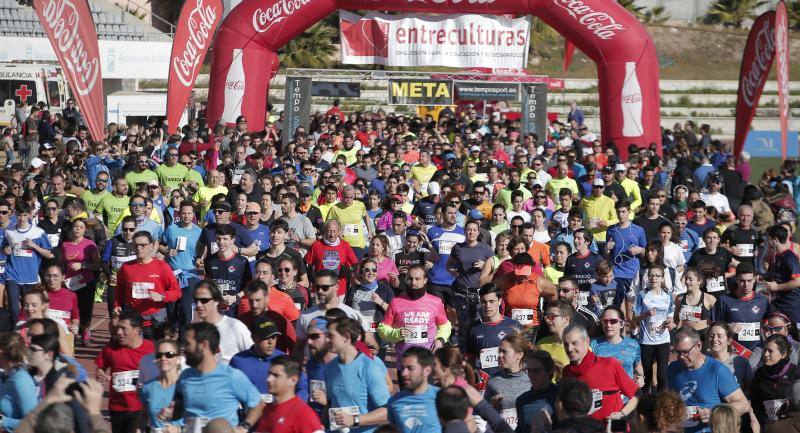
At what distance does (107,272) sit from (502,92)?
14385 mm

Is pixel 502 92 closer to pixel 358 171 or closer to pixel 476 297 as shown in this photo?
pixel 358 171

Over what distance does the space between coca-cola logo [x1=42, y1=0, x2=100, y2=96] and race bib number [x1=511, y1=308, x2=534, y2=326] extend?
9385 mm

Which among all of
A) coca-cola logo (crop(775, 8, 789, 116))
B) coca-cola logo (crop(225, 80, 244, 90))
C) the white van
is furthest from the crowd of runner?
the white van

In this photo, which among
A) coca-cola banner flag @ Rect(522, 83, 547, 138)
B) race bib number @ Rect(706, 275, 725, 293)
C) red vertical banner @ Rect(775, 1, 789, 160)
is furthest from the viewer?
coca-cola banner flag @ Rect(522, 83, 547, 138)

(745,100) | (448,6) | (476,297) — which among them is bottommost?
(476,297)

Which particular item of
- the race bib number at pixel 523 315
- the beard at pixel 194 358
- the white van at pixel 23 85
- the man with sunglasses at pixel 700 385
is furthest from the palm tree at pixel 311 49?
the beard at pixel 194 358

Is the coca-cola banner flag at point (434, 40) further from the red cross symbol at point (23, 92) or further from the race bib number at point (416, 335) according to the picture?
the race bib number at point (416, 335)

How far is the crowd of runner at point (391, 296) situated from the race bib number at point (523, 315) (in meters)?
0.02

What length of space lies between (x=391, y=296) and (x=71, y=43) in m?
8.75

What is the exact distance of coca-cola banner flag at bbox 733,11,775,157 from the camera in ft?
73.6

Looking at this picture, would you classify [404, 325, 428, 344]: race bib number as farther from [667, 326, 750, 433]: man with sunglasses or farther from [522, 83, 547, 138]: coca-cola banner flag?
[522, 83, 547, 138]: coca-cola banner flag

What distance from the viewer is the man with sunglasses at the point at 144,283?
10406mm

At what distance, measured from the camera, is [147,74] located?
32.8 metres

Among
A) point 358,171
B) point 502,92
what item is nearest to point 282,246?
point 358,171
